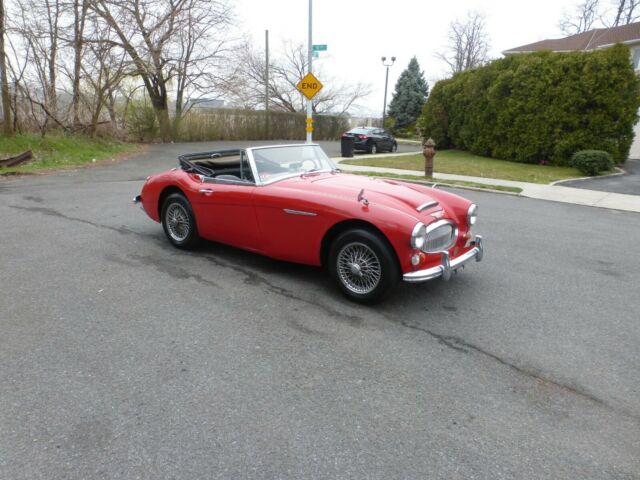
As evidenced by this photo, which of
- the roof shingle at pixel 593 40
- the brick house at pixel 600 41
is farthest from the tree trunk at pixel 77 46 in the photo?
the roof shingle at pixel 593 40

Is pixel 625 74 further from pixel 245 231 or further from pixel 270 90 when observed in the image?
pixel 270 90

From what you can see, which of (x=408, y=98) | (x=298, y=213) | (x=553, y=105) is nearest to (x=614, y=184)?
(x=553, y=105)

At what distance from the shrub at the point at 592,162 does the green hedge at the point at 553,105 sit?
2072 mm

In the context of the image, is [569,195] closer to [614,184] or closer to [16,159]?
[614,184]

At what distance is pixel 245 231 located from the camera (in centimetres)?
471

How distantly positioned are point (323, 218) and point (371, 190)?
1.98 ft

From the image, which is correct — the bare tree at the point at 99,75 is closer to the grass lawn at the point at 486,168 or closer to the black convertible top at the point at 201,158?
the grass lawn at the point at 486,168

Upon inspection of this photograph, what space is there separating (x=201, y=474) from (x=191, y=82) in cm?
2650

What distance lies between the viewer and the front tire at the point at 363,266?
12.3 ft

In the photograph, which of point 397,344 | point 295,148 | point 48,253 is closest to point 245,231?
point 295,148

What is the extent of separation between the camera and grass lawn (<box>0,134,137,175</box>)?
13.7 metres

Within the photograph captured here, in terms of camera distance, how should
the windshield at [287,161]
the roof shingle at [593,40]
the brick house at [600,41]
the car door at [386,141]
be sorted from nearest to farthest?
1. the windshield at [287,161]
2. the car door at [386,141]
3. the brick house at [600,41]
4. the roof shingle at [593,40]

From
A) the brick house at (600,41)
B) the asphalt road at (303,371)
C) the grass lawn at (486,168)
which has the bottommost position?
the asphalt road at (303,371)

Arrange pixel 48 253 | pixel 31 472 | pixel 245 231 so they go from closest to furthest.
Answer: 1. pixel 31 472
2. pixel 245 231
3. pixel 48 253
